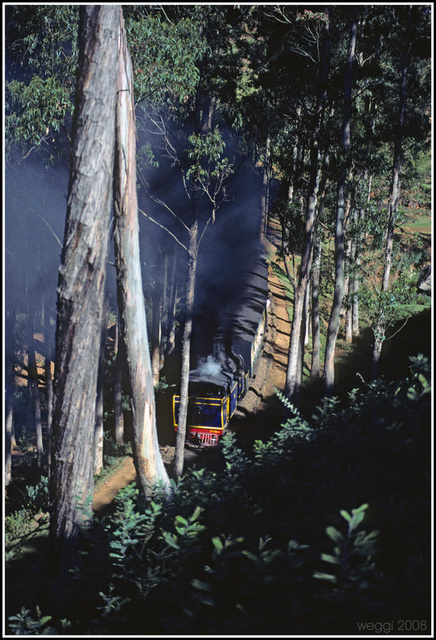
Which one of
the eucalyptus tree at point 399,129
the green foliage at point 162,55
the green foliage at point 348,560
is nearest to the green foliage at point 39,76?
the green foliage at point 162,55

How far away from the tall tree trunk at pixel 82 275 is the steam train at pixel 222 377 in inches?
433

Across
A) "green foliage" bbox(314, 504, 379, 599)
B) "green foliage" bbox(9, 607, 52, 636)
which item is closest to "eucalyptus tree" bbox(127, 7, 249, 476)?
"green foliage" bbox(9, 607, 52, 636)

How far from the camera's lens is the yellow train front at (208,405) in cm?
1605

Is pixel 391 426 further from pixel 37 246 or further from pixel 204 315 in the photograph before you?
pixel 204 315

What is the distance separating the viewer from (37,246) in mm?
17016

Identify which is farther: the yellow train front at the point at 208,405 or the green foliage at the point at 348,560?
the yellow train front at the point at 208,405

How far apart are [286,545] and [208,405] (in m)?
12.9

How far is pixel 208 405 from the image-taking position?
16.2 m

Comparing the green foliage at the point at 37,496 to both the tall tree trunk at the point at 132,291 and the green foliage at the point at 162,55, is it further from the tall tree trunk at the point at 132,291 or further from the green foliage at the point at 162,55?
the green foliage at the point at 162,55

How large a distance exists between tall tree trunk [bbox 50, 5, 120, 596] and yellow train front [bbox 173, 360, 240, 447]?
36.0 ft

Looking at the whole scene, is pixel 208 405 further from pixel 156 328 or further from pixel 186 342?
pixel 156 328

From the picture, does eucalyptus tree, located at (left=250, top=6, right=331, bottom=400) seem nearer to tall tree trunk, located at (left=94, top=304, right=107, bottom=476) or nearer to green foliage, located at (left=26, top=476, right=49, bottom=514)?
tall tree trunk, located at (left=94, top=304, right=107, bottom=476)

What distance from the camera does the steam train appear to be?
52.9ft

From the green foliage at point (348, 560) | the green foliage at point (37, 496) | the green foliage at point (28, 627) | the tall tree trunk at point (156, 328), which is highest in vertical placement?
the tall tree trunk at point (156, 328)
